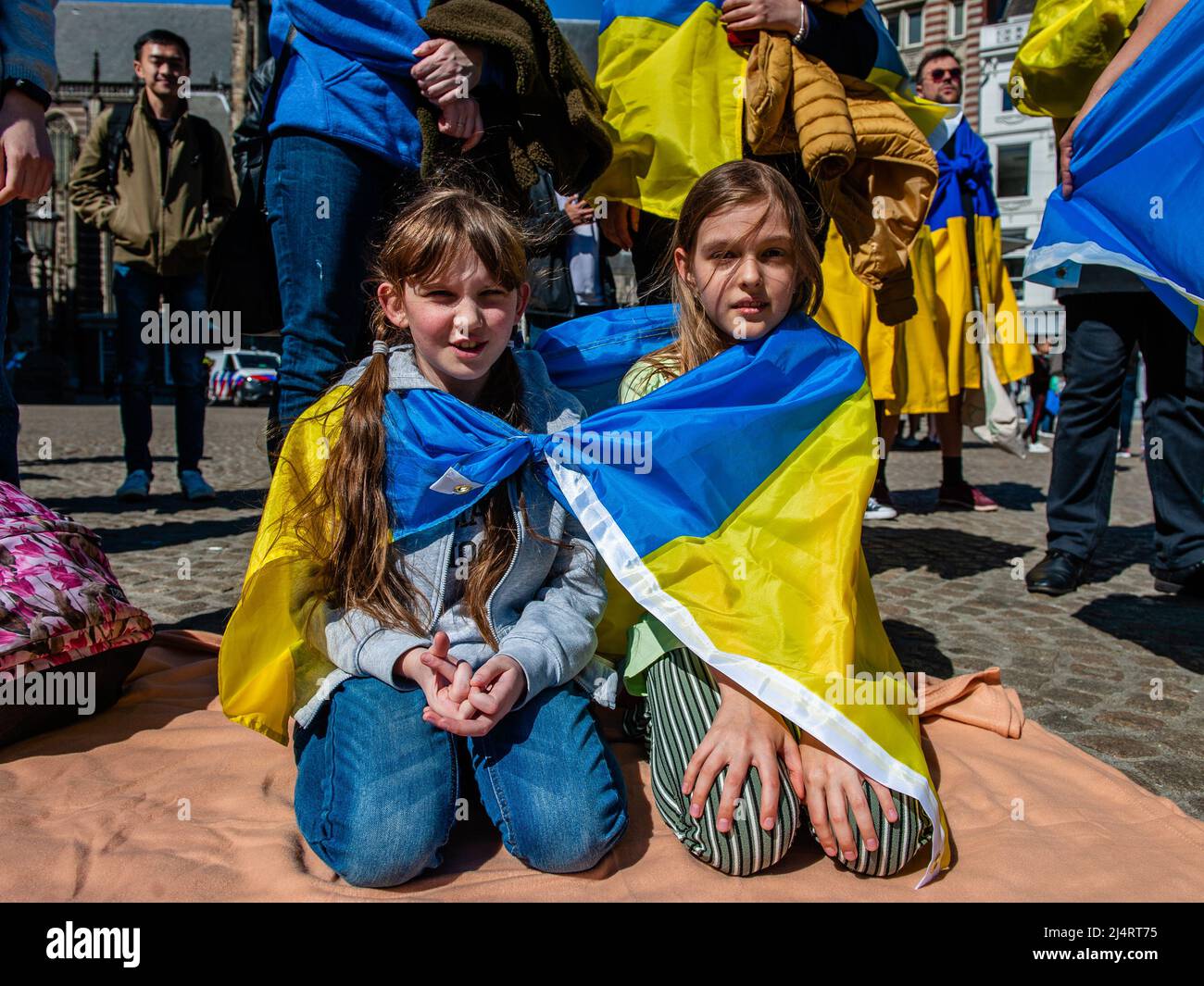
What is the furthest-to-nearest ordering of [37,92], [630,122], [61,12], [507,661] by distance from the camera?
[61,12] < [630,122] < [37,92] < [507,661]

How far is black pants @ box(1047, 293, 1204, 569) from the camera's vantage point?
157 inches

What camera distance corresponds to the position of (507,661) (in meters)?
1.89

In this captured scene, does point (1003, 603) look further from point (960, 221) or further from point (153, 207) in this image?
point (153, 207)

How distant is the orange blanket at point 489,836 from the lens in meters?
1.78

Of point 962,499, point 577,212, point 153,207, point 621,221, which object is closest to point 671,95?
point 621,221

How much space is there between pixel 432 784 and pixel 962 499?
5969 mm

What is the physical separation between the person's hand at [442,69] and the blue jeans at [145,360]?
3.88m

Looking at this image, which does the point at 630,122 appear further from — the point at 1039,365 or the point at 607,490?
the point at 1039,365

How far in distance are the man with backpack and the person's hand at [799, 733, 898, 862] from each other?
523 centimetres

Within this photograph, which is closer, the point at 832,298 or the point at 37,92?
the point at 37,92

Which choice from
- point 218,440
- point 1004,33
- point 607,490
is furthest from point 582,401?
point 1004,33

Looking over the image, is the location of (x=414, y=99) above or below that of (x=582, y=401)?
above

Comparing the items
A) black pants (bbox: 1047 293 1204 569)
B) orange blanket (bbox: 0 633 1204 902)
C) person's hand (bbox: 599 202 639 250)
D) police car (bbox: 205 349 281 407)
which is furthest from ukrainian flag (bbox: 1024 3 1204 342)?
police car (bbox: 205 349 281 407)
